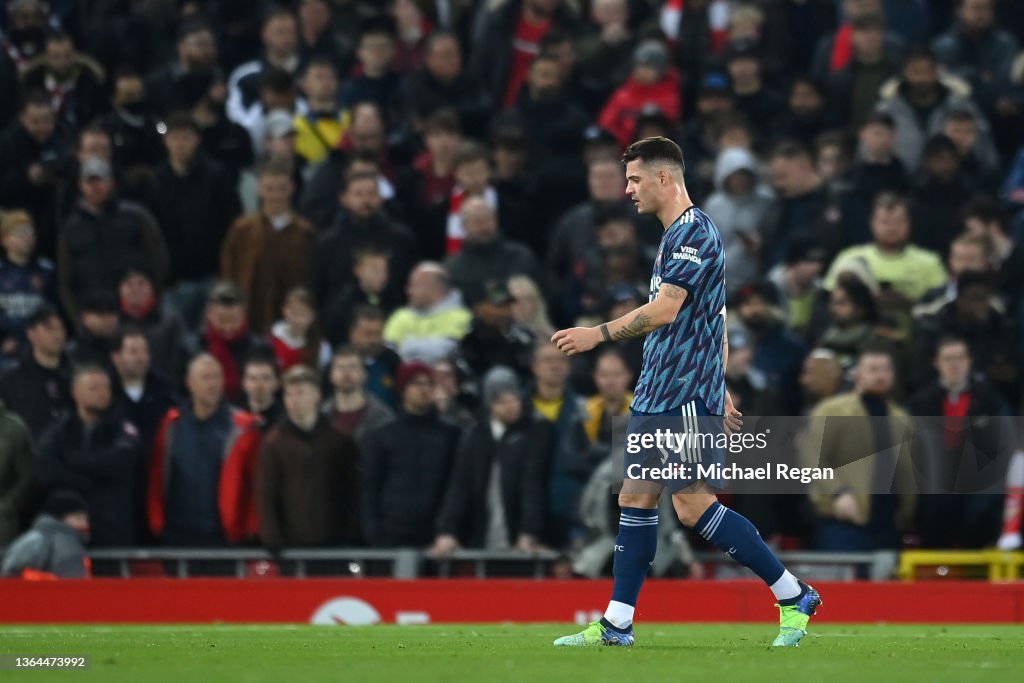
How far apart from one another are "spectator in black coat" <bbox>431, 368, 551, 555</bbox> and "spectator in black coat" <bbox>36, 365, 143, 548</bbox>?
229cm

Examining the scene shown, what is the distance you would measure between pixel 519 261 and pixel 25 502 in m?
4.27

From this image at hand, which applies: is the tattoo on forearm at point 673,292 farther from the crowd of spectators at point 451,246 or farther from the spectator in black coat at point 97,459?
the spectator in black coat at point 97,459

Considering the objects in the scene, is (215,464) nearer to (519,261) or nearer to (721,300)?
(519,261)

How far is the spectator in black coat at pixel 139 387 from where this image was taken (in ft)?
47.6

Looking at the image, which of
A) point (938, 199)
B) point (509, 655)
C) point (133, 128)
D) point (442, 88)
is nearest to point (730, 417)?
→ point (509, 655)

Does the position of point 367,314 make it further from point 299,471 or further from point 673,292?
point 673,292

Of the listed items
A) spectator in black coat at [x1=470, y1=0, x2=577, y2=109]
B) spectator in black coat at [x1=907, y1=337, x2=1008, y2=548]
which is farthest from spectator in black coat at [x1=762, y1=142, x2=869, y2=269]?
spectator in black coat at [x1=470, y1=0, x2=577, y2=109]

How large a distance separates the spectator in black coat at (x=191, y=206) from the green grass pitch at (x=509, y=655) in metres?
5.62

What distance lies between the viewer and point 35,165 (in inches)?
667

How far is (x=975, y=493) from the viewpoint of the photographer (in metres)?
13.6

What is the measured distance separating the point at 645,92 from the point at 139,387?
547 centimetres

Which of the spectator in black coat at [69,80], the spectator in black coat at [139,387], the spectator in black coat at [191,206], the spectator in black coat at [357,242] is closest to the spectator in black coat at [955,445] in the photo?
the spectator in black coat at [357,242]

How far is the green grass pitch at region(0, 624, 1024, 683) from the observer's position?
774 centimetres

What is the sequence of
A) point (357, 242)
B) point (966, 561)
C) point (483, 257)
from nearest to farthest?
point (966, 561)
point (483, 257)
point (357, 242)
